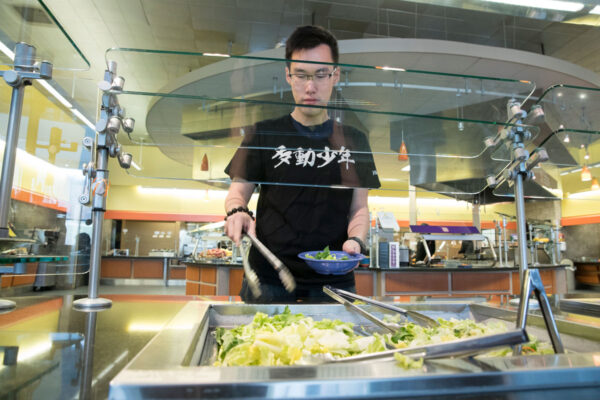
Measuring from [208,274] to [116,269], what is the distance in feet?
23.0

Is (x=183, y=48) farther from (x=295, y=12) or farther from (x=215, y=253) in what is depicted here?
(x=215, y=253)

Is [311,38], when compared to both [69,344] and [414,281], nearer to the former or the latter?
[69,344]

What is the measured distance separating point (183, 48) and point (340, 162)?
6269 millimetres

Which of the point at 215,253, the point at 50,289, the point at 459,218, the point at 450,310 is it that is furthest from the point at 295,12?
the point at 459,218

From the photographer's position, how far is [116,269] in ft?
34.5

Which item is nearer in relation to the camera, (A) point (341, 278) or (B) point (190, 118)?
(B) point (190, 118)

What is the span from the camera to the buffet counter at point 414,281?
4512 mm

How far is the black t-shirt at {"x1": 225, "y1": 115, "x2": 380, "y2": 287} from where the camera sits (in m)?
1.12

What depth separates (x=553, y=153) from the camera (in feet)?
3.78

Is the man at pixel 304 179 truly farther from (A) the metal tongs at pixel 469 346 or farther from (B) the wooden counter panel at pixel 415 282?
(B) the wooden counter panel at pixel 415 282

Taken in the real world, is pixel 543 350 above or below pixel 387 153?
below

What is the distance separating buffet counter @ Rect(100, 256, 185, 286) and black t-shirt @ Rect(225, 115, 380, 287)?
10.1m

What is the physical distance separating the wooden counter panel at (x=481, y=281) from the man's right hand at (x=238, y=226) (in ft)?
13.8

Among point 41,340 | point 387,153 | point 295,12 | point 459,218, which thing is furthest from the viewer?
point 459,218
